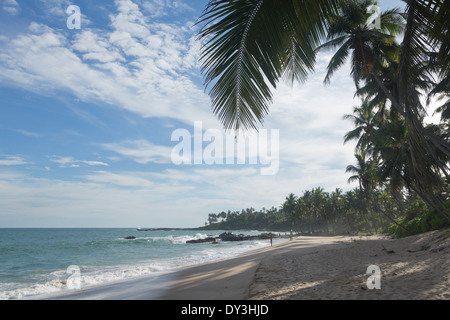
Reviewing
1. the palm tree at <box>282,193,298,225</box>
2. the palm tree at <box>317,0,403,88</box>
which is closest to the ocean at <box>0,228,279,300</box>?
the palm tree at <box>317,0,403,88</box>

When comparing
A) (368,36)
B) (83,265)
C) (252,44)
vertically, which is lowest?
(83,265)

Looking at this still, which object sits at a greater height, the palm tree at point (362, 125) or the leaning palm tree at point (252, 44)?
the palm tree at point (362, 125)

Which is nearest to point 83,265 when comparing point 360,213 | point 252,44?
point 252,44

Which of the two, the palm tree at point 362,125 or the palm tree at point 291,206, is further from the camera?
the palm tree at point 291,206

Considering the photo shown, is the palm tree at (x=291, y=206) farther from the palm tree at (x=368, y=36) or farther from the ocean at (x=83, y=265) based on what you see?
the palm tree at (x=368, y=36)

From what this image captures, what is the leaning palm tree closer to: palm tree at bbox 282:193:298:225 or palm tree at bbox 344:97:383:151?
palm tree at bbox 344:97:383:151

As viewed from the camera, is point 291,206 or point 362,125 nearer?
point 362,125

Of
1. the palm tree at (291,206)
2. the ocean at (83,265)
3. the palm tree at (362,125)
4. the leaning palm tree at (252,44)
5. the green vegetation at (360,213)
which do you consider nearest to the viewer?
the leaning palm tree at (252,44)

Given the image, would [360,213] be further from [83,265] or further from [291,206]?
[83,265]

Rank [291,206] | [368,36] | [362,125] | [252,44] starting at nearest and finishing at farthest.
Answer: [252,44], [368,36], [362,125], [291,206]

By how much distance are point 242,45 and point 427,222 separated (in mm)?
17964

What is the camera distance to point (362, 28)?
1295cm

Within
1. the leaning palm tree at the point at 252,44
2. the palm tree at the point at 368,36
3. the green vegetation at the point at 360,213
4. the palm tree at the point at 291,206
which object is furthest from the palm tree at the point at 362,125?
the palm tree at the point at 291,206

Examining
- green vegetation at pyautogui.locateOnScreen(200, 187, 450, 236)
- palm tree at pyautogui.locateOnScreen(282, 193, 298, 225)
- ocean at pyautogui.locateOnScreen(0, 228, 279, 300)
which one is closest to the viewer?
ocean at pyautogui.locateOnScreen(0, 228, 279, 300)
